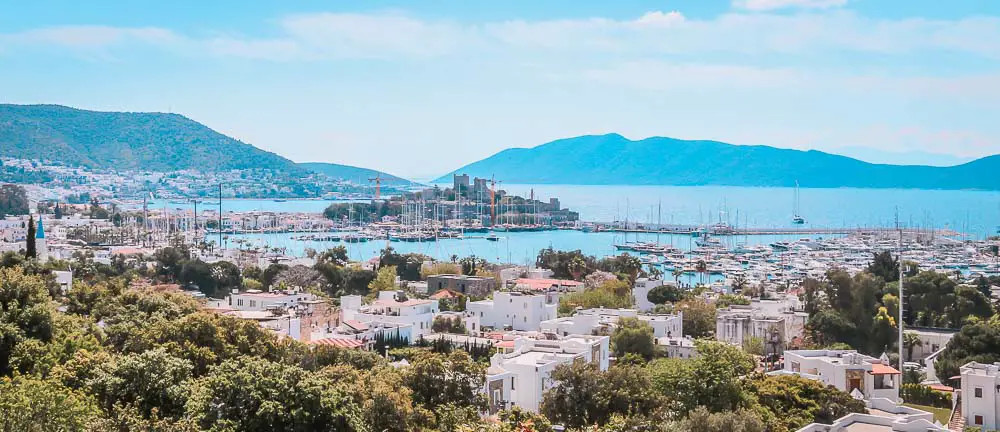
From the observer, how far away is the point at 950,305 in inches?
1129

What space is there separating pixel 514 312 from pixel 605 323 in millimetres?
4051

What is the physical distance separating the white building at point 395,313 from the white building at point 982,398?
10.9m

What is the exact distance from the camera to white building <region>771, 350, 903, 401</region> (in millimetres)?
17766

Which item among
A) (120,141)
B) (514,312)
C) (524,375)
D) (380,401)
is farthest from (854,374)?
(120,141)

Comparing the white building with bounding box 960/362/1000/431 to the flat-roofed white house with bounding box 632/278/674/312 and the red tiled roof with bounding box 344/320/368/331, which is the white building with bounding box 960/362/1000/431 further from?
the flat-roofed white house with bounding box 632/278/674/312

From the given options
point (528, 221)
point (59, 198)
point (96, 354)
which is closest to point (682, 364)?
point (96, 354)

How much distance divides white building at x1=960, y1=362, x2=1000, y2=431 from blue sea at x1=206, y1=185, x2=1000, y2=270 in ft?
137

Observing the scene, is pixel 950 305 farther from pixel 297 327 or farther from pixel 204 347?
pixel 204 347

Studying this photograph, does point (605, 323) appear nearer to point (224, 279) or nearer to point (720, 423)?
point (720, 423)

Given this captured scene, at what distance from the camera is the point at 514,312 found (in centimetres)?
2728

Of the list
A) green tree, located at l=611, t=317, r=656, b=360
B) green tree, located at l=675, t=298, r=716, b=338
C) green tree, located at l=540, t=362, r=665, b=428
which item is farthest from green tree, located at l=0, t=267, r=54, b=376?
green tree, located at l=675, t=298, r=716, b=338

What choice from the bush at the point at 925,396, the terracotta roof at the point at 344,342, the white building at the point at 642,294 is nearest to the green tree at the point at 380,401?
the terracotta roof at the point at 344,342

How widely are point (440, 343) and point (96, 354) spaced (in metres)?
9.84

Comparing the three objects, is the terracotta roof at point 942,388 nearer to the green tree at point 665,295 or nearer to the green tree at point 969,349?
the green tree at point 969,349
